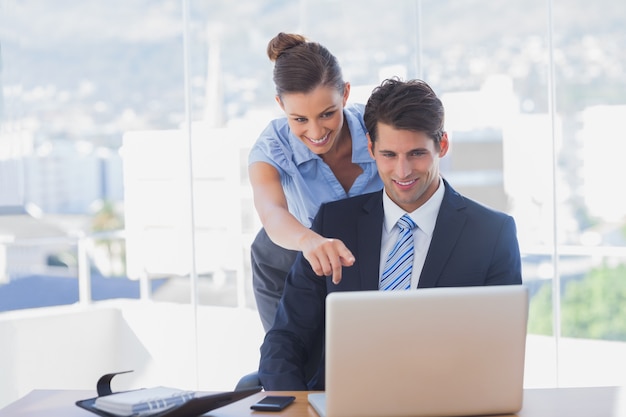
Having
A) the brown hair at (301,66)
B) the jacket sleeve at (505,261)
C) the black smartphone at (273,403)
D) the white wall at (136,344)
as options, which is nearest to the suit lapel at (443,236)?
the jacket sleeve at (505,261)

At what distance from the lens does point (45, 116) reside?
832 cm

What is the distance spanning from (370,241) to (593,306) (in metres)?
11.9

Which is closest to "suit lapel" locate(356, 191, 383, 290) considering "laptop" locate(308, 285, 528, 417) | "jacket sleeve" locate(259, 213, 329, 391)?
"jacket sleeve" locate(259, 213, 329, 391)

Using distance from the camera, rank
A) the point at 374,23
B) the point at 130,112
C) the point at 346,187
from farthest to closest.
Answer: the point at 130,112 → the point at 374,23 → the point at 346,187

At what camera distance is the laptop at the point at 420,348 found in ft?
5.39

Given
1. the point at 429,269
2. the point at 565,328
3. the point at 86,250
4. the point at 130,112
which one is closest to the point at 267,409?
the point at 429,269

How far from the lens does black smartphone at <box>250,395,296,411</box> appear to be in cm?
188

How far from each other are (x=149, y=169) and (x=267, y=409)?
338 centimetres

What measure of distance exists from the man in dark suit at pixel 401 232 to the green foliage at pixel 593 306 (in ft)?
36.9

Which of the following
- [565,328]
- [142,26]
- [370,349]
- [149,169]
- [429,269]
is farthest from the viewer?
[565,328]

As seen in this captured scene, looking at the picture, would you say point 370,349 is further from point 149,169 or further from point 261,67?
point 261,67

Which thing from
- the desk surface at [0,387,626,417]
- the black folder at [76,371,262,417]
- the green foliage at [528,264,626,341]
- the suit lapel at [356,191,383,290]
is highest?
the suit lapel at [356,191,383,290]

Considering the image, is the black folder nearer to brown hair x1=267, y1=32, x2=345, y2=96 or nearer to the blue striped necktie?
the blue striped necktie

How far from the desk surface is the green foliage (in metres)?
11.7
